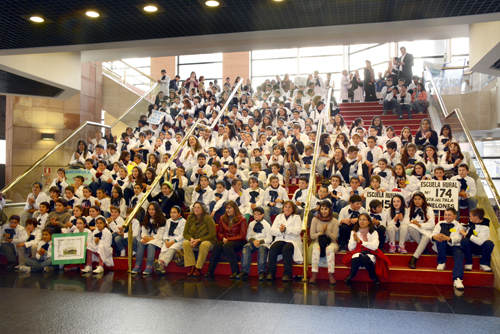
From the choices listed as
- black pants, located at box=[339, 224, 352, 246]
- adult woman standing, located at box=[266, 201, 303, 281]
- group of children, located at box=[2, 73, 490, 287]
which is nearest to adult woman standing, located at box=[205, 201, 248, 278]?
group of children, located at box=[2, 73, 490, 287]

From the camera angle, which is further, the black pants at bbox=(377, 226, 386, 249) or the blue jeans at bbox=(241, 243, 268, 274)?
the blue jeans at bbox=(241, 243, 268, 274)

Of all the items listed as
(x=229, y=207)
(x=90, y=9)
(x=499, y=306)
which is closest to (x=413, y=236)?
(x=499, y=306)

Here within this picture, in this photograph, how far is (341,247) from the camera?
7711 mm

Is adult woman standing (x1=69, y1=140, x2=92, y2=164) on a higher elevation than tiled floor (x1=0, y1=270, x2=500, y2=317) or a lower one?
higher

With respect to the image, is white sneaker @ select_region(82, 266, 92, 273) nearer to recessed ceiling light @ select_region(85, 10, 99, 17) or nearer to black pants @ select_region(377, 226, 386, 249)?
recessed ceiling light @ select_region(85, 10, 99, 17)

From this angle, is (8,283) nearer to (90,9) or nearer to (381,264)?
(90,9)

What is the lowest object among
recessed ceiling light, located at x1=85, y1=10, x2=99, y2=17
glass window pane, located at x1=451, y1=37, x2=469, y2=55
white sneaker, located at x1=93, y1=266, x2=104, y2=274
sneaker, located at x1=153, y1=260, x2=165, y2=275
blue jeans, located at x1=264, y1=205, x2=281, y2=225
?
white sneaker, located at x1=93, y1=266, x2=104, y2=274

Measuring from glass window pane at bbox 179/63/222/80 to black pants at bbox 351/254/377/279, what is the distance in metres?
20.4

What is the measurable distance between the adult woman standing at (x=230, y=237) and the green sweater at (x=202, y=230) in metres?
0.15

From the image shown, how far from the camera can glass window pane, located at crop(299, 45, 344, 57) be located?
24.2m

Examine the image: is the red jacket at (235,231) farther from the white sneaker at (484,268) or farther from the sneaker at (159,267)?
the white sneaker at (484,268)

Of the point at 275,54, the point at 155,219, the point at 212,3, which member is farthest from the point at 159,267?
the point at 275,54

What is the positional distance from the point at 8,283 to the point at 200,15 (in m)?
5.50

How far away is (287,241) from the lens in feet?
25.0
